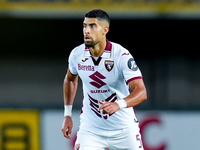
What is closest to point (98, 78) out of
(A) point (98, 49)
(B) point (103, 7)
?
(A) point (98, 49)

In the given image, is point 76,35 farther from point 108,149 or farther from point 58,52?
point 108,149

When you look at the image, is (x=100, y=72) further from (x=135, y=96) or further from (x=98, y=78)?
(x=135, y=96)

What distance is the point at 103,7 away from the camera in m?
7.78

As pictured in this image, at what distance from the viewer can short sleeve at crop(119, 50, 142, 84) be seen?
4051 millimetres

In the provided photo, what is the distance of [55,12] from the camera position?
787 centimetres

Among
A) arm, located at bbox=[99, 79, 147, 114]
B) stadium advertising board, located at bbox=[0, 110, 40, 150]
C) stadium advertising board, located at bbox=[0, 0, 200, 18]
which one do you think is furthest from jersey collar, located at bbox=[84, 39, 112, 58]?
stadium advertising board, located at bbox=[0, 0, 200, 18]

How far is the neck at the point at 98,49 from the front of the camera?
425 cm

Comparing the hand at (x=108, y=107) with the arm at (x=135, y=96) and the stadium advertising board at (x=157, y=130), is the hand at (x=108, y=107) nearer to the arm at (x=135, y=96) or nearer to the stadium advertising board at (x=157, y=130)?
the arm at (x=135, y=96)

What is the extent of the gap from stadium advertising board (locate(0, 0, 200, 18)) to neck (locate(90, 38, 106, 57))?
356cm

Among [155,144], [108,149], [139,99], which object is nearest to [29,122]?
[155,144]

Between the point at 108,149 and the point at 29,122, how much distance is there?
2.62 meters

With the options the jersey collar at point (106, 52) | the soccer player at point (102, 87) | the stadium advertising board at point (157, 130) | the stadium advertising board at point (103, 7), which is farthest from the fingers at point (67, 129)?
the stadium advertising board at point (103, 7)

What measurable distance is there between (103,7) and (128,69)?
12.7 feet

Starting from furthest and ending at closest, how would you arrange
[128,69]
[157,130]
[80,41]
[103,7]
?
[80,41] → [103,7] → [157,130] → [128,69]
